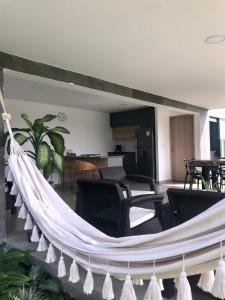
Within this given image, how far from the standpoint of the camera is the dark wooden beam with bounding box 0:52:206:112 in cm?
308

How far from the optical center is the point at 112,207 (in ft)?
7.77

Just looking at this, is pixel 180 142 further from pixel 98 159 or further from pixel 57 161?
pixel 57 161

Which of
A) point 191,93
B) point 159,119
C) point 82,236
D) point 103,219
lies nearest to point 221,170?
point 191,93

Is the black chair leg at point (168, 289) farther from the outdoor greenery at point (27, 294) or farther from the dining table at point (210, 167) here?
the dining table at point (210, 167)

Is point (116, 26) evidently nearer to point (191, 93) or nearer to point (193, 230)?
point (193, 230)

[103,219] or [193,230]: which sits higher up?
[193,230]

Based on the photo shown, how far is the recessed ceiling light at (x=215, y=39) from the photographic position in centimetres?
264

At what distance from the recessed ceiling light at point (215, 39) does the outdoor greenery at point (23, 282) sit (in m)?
2.70

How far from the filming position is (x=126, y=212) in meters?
2.14

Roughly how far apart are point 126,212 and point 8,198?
2.81 m

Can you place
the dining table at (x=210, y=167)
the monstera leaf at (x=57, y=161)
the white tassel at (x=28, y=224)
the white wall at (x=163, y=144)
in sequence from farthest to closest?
the white wall at (x=163, y=144) < the dining table at (x=210, y=167) < the monstera leaf at (x=57, y=161) < the white tassel at (x=28, y=224)

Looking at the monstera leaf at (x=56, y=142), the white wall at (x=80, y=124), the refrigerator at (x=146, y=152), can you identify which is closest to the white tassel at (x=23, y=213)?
the monstera leaf at (x=56, y=142)

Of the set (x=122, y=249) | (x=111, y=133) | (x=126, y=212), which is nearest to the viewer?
(x=122, y=249)

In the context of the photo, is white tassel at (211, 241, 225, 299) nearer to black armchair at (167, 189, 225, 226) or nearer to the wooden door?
black armchair at (167, 189, 225, 226)
